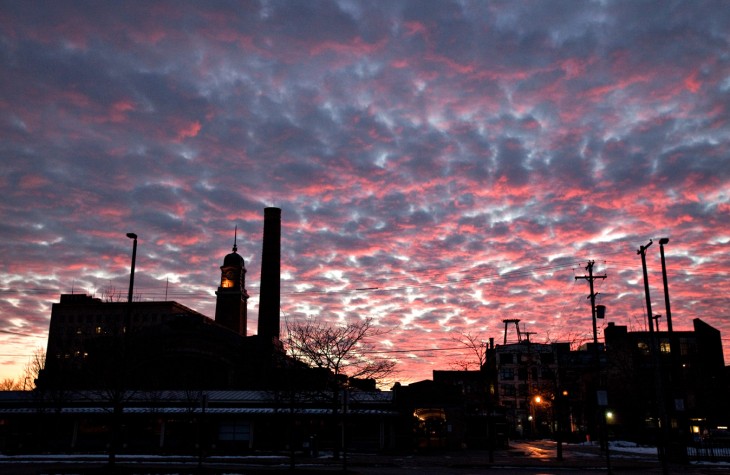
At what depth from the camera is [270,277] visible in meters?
112

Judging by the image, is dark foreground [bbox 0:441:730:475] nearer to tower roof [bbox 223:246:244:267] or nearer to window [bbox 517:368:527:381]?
window [bbox 517:368:527:381]

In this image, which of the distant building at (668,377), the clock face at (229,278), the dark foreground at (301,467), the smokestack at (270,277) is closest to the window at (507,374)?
the distant building at (668,377)

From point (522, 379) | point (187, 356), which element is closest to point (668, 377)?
point (522, 379)

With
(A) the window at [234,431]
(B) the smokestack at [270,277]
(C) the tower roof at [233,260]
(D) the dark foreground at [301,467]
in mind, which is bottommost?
(D) the dark foreground at [301,467]

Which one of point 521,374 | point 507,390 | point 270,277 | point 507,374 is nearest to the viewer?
point 270,277

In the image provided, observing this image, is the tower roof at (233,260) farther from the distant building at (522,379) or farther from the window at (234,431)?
the window at (234,431)

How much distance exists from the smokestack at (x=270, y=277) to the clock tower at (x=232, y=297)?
29.1m

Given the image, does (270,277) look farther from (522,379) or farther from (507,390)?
(522,379)

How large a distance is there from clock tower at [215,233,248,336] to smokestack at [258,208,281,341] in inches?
1147

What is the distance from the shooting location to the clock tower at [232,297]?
5448 inches

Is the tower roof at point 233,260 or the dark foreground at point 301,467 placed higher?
the tower roof at point 233,260

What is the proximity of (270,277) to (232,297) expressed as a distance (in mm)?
31306

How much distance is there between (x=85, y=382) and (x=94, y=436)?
45.8 ft

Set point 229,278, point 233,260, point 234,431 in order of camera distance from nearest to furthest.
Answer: point 234,431
point 229,278
point 233,260
